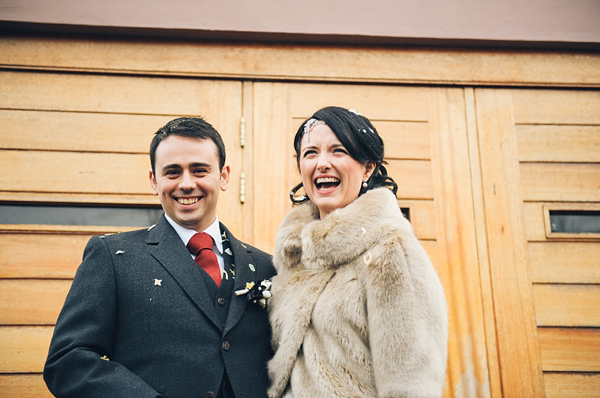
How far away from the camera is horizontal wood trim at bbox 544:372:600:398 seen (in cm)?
284

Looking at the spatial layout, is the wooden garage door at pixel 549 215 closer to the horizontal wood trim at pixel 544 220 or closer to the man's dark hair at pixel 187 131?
the horizontal wood trim at pixel 544 220

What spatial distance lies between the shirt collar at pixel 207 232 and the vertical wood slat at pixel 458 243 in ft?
4.38

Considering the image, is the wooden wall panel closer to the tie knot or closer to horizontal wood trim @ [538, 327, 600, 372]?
horizontal wood trim @ [538, 327, 600, 372]

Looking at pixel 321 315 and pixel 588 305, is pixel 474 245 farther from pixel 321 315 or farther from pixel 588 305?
pixel 321 315

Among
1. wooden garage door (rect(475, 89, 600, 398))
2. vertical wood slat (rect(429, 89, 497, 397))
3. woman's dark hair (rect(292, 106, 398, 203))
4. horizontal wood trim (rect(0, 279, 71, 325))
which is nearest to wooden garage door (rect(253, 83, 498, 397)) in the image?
vertical wood slat (rect(429, 89, 497, 397))

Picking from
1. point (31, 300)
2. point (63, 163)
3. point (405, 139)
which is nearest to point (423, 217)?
point (405, 139)

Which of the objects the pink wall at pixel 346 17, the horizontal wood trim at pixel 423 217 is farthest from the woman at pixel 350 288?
the pink wall at pixel 346 17

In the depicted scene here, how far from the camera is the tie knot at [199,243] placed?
2.08 m

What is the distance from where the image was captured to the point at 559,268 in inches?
117

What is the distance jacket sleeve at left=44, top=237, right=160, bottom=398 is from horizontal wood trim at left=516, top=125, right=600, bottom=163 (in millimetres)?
2373

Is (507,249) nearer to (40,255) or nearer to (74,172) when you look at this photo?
(74,172)

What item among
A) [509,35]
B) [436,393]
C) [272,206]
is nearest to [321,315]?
[436,393]

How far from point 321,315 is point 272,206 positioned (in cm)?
111

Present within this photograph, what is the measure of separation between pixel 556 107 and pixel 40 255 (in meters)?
2.98
